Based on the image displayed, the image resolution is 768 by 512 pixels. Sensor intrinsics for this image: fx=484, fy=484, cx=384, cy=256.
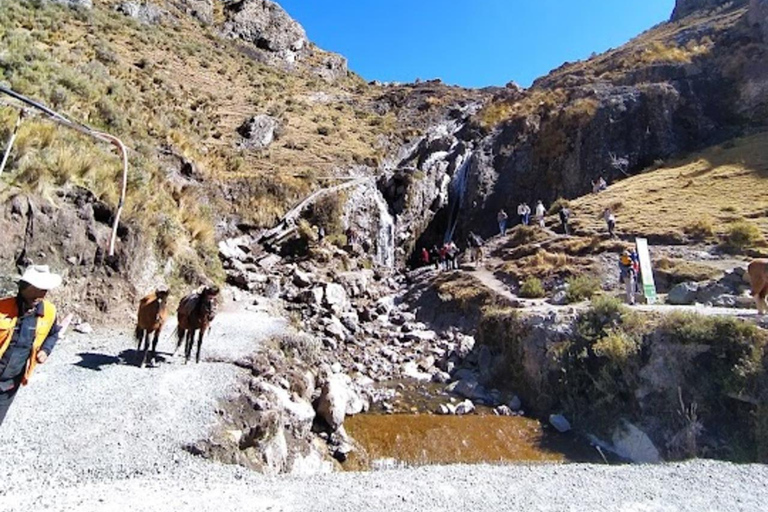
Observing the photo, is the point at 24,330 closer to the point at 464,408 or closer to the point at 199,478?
the point at 199,478

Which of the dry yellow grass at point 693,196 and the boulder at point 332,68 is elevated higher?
the boulder at point 332,68

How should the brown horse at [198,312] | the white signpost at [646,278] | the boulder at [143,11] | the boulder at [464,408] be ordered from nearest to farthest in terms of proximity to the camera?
the brown horse at [198,312], the boulder at [464,408], the white signpost at [646,278], the boulder at [143,11]

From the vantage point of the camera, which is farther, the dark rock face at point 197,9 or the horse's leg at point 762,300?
the dark rock face at point 197,9

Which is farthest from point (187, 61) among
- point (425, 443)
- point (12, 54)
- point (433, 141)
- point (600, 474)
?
point (600, 474)

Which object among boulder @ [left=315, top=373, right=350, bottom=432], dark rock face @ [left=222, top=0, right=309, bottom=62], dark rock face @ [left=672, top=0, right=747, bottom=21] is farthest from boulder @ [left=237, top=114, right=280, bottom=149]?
dark rock face @ [left=672, top=0, right=747, bottom=21]

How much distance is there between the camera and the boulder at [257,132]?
35438mm

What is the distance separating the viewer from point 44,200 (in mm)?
11680

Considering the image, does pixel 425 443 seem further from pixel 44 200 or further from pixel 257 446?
pixel 44 200

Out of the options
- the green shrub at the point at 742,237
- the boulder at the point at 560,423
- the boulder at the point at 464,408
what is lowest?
the boulder at the point at 464,408

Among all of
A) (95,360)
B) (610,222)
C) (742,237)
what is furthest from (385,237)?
(95,360)

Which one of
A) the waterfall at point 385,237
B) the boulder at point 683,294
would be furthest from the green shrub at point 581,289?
the waterfall at point 385,237

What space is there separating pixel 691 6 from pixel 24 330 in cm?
6567

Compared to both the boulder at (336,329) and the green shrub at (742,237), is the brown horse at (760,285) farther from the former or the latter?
the boulder at (336,329)

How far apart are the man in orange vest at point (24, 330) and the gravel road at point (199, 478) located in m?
1.57
